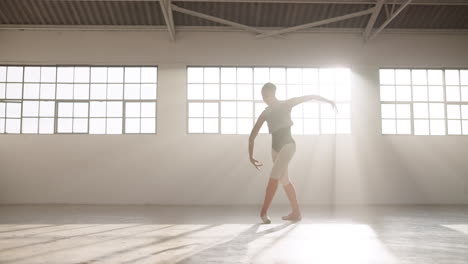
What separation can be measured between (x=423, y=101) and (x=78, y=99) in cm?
705

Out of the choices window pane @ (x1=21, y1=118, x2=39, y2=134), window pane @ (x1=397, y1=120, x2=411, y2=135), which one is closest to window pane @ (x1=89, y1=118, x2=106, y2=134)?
window pane @ (x1=21, y1=118, x2=39, y2=134)

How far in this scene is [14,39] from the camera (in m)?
8.32

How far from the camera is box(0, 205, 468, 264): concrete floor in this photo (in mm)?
2590

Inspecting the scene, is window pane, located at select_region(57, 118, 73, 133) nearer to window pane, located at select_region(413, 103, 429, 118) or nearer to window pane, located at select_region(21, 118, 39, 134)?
window pane, located at select_region(21, 118, 39, 134)

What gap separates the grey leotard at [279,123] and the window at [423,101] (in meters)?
4.38

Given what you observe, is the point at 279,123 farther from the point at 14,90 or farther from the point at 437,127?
the point at 14,90

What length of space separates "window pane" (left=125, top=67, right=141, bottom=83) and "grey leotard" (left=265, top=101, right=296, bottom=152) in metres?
4.36

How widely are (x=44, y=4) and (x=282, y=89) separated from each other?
16.1ft

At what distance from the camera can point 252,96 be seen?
844cm

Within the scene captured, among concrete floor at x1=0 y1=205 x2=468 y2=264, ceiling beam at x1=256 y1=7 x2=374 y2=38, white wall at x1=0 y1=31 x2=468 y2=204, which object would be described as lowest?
concrete floor at x1=0 y1=205 x2=468 y2=264

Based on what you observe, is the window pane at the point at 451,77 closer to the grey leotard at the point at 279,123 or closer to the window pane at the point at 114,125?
the grey leotard at the point at 279,123

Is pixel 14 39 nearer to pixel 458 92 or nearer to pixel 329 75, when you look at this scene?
pixel 329 75

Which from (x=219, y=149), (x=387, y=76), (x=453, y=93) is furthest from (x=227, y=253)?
(x=453, y=93)

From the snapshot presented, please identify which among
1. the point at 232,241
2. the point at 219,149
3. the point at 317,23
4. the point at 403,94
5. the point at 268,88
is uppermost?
the point at 317,23
